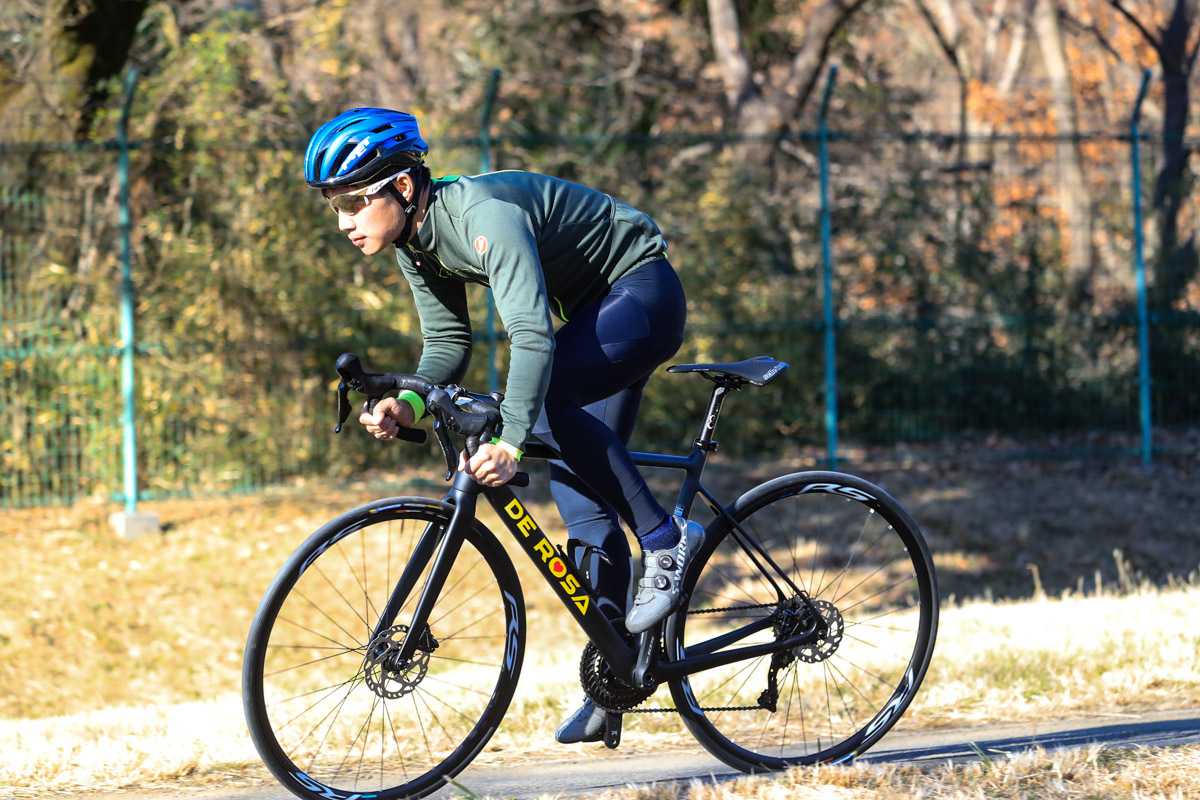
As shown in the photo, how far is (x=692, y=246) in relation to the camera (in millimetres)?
11070

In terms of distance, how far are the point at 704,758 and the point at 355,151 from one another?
2.17 m

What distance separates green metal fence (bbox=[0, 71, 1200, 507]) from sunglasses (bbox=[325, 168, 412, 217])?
636 cm

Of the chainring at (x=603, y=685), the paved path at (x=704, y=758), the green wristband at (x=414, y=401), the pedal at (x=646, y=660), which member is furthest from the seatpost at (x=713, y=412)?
the paved path at (x=704, y=758)

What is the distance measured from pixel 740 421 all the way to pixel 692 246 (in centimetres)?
149

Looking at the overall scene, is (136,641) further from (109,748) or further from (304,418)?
(109,748)

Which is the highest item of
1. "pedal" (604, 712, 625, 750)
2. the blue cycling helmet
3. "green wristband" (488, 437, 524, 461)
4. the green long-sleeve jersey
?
the blue cycling helmet

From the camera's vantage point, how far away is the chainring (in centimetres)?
384

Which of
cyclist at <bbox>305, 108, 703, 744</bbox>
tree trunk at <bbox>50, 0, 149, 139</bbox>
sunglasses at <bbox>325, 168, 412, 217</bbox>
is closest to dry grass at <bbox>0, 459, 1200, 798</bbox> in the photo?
cyclist at <bbox>305, 108, 703, 744</bbox>

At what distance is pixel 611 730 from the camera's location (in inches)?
155

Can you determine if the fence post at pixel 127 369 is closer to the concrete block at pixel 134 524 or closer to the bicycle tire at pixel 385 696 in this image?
the concrete block at pixel 134 524

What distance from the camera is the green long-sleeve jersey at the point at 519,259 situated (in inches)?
133

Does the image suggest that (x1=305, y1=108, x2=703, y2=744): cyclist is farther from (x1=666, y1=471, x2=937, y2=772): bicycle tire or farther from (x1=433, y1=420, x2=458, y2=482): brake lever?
(x1=666, y1=471, x2=937, y2=772): bicycle tire

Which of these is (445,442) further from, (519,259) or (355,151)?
(355,151)

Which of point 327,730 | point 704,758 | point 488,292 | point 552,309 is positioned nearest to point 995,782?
point 704,758
